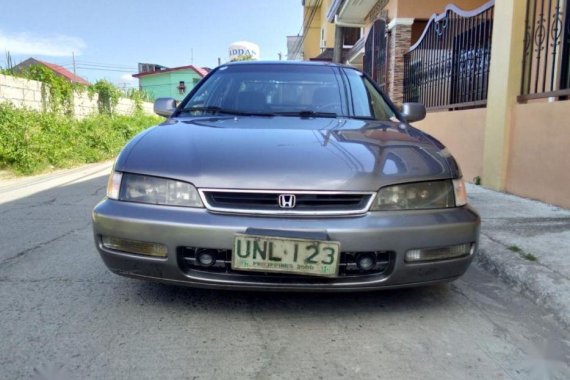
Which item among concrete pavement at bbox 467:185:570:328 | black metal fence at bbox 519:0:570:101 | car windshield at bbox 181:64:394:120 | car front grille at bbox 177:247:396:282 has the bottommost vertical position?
concrete pavement at bbox 467:185:570:328

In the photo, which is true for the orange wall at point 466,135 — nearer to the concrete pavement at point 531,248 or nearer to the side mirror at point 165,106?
the concrete pavement at point 531,248

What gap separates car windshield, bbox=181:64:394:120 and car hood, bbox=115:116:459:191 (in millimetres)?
470

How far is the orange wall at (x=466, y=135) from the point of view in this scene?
6469mm

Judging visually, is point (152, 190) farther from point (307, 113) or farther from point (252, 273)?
point (307, 113)

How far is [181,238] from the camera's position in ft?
7.13

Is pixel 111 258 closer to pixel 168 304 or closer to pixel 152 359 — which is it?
pixel 168 304

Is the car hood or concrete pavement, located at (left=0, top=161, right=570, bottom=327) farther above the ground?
the car hood

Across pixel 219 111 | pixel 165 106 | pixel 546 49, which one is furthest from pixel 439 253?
pixel 546 49

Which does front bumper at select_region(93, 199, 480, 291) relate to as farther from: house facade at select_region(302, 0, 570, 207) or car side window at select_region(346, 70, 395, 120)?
house facade at select_region(302, 0, 570, 207)

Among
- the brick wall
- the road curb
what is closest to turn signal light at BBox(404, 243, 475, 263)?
the road curb

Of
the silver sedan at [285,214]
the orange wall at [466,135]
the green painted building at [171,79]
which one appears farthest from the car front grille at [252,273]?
the green painted building at [171,79]

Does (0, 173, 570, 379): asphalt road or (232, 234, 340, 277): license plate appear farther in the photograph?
(232, 234, 340, 277): license plate

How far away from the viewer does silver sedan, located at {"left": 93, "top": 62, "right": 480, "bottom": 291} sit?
2.14 metres

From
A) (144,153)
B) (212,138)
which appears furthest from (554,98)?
(144,153)
